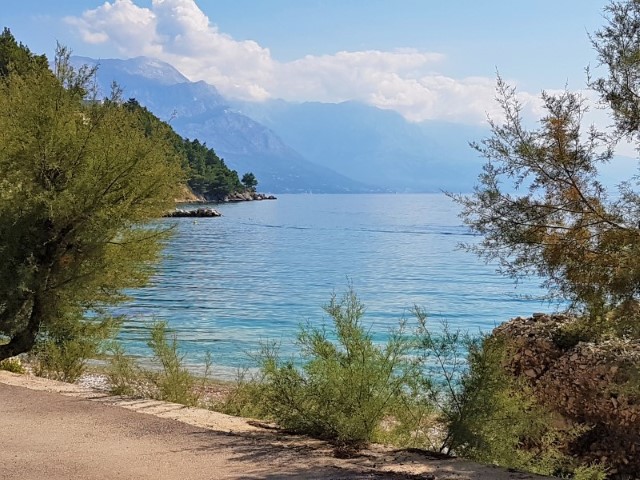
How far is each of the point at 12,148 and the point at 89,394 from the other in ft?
14.1

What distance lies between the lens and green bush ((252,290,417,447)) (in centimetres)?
771

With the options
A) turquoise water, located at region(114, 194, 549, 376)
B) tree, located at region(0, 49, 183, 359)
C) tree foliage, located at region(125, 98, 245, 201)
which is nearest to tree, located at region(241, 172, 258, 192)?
tree foliage, located at region(125, 98, 245, 201)

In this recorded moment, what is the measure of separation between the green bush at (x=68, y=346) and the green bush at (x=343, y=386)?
19.3 ft

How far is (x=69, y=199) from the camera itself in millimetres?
10969

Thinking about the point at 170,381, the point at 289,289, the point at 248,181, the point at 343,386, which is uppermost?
the point at 248,181

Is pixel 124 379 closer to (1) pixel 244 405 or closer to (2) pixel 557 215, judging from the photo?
(1) pixel 244 405

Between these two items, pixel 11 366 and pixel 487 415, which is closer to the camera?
pixel 487 415

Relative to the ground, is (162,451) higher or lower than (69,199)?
lower

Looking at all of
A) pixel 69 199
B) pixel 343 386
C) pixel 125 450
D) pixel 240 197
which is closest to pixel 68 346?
pixel 69 199

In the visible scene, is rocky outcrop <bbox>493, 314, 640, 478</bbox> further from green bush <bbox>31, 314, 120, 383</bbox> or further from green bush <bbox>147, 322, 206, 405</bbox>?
green bush <bbox>31, 314, 120, 383</bbox>

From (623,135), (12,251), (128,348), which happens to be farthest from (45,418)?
(128,348)

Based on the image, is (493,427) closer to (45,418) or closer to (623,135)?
(623,135)

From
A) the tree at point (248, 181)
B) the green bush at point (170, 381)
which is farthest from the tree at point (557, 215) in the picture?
the tree at point (248, 181)

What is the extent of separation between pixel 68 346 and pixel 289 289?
2328cm
